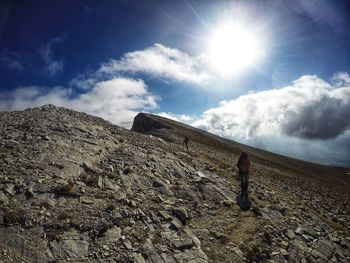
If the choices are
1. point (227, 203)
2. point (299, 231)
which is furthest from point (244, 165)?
point (299, 231)

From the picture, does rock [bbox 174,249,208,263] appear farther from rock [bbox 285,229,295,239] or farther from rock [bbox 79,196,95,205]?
rock [bbox 285,229,295,239]

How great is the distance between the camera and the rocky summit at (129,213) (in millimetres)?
10969

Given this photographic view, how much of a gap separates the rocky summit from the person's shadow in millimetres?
180

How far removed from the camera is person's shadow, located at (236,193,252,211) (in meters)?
18.3

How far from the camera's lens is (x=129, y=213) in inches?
538

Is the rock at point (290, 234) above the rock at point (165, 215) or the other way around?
the other way around

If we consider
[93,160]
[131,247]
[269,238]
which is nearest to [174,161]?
[93,160]

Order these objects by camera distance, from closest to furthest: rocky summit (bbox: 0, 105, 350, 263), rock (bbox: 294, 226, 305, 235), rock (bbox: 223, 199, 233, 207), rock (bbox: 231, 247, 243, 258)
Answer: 1. rocky summit (bbox: 0, 105, 350, 263)
2. rock (bbox: 231, 247, 243, 258)
3. rock (bbox: 294, 226, 305, 235)
4. rock (bbox: 223, 199, 233, 207)

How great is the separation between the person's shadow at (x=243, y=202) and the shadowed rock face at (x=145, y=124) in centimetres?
7224

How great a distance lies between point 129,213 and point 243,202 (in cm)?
979

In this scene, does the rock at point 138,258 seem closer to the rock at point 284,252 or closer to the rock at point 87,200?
the rock at point 87,200

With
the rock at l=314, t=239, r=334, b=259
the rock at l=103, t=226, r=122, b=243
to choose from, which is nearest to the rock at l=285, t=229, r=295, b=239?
the rock at l=314, t=239, r=334, b=259

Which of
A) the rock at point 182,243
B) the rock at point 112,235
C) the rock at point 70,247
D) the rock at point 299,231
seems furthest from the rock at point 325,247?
the rock at point 70,247

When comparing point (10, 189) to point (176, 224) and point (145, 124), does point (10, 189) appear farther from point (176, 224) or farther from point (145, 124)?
point (145, 124)
